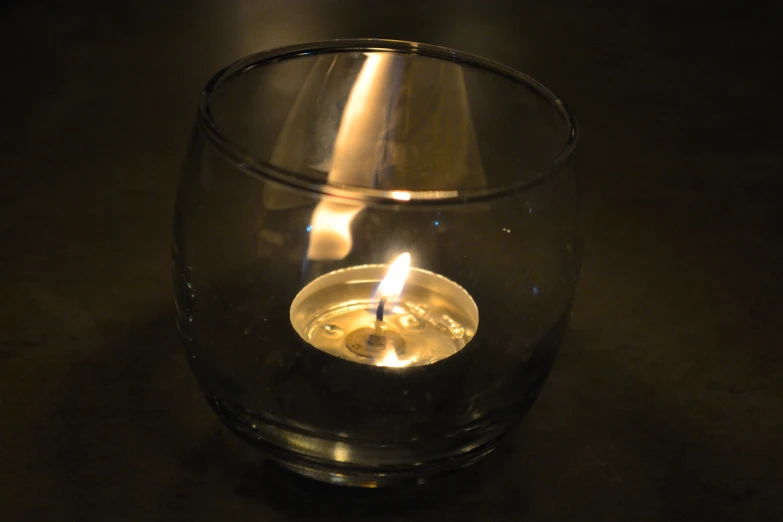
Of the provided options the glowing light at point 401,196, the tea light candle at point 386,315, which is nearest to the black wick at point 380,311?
the tea light candle at point 386,315

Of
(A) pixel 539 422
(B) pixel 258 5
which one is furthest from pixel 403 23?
(A) pixel 539 422

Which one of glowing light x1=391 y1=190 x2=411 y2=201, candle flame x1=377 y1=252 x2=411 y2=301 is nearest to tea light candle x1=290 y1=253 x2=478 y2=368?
candle flame x1=377 y1=252 x2=411 y2=301

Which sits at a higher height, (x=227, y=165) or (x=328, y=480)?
(x=227, y=165)

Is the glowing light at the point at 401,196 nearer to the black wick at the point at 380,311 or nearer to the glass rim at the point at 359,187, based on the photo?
the glass rim at the point at 359,187

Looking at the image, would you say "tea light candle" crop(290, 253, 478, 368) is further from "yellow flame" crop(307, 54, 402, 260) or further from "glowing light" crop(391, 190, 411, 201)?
"glowing light" crop(391, 190, 411, 201)

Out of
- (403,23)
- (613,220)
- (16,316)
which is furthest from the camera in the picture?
(403,23)

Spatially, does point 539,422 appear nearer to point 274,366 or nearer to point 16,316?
point 274,366
